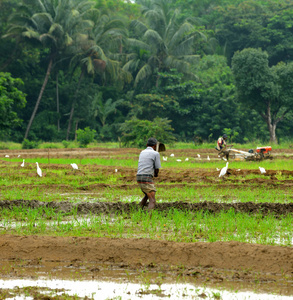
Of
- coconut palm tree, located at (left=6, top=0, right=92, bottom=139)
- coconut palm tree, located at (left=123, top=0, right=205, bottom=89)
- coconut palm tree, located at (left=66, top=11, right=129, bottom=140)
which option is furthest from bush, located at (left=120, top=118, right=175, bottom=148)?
coconut palm tree, located at (left=123, top=0, right=205, bottom=89)

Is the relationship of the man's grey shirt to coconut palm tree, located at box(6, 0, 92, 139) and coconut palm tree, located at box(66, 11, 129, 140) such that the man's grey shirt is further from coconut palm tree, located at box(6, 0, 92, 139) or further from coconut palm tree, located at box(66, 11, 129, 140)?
coconut palm tree, located at box(66, 11, 129, 140)

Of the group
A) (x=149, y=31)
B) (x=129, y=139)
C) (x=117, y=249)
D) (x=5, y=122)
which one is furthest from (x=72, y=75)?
(x=117, y=249)

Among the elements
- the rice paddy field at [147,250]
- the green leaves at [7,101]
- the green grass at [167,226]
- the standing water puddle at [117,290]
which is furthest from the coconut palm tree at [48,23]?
the standing water puddle at [117,290]

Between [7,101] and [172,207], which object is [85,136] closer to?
[7,101]

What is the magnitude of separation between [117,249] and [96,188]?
5.75 metres

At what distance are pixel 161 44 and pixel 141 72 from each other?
2432 mm

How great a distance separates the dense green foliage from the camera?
100.0 ft

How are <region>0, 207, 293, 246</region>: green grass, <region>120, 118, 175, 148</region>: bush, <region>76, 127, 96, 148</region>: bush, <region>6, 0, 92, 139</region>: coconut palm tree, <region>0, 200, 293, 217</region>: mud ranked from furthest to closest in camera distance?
1. <region>6, 0, 92, 139</region>: coconut palm tree
2. <region>76, 127, 96, 148</region>: bush
3. <region>120, 118, 175, 148</region>: bush
4. <region>0, 200, 293, 217</region>: mud
5. <region>0, 207, 293, 246</region>: green grass

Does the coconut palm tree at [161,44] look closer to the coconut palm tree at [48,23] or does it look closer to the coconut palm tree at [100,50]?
the coconut palm tree at [100,50]

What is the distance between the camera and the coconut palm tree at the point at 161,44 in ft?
114

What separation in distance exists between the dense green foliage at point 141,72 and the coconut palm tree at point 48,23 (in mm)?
64

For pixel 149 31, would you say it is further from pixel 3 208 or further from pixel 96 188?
pixel 3 208

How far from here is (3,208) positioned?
762 cm

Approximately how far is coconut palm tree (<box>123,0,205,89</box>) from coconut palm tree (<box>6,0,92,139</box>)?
16.1ft
